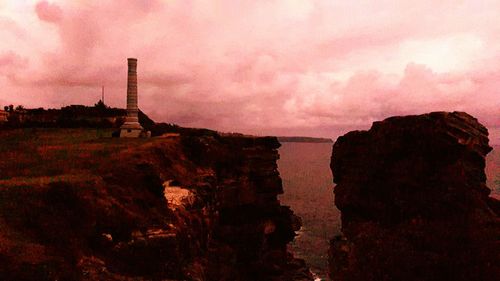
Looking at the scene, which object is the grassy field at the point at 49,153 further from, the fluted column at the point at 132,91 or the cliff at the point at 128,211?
the fluted column at the point at 132,91

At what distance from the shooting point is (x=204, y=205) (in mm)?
30750

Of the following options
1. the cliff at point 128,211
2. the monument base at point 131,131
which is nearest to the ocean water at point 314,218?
the cliff at point 128,211

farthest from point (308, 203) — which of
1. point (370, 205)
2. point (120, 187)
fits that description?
point (120, 187)

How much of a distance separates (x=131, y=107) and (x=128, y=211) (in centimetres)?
2607

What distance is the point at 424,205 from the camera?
84.8 feet

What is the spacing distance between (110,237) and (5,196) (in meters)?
6.05

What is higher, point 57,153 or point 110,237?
point 57,153

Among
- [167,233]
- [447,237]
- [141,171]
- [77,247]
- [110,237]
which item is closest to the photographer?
[77,247]

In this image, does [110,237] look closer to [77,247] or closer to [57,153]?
[77,247]

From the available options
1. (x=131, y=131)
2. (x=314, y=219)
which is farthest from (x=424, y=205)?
(x=314, y=219)

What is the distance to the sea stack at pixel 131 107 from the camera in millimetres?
44938

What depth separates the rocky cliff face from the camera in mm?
23422

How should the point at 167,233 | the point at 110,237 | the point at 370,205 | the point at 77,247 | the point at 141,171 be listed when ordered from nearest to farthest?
the point at 77,247 → the point at 110,237 → the point at 167,233 → the point at 141,171 → the point at 370,205

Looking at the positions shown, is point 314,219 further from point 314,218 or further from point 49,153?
point 49,153
